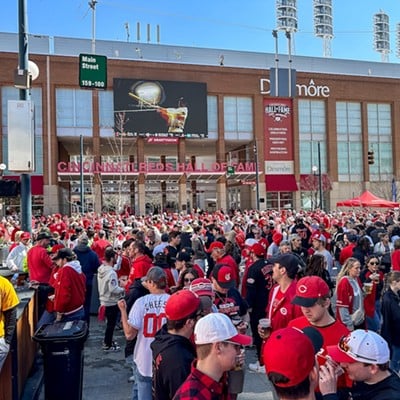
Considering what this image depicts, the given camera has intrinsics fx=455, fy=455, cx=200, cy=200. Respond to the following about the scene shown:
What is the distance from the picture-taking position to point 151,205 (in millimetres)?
48219

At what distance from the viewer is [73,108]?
→ 42.6 m

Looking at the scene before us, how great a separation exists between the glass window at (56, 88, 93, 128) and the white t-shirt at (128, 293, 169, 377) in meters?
40.6

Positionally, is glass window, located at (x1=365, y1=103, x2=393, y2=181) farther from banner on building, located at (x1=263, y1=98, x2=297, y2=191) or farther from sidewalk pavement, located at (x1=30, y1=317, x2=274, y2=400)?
sidewalk pavement, located at (x1=30, y1=317, x2=274, y2=400)

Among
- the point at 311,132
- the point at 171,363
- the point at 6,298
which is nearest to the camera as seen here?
the point at 171,363

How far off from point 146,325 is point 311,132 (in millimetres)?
47503

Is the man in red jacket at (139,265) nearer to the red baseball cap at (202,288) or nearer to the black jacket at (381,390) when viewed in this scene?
the red baseball cap at (202,288)

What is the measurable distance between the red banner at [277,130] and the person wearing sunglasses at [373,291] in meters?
41.1

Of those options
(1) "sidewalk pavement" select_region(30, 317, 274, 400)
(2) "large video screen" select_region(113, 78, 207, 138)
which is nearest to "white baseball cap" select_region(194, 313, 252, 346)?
(1) "sidewalk pavement" select_region(30, 317, 274, 400)

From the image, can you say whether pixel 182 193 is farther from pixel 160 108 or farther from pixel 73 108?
pixel 73 108

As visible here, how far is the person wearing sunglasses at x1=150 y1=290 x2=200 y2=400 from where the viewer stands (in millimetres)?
2934

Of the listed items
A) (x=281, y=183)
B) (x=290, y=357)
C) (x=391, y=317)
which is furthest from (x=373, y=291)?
(x=281, y=183)

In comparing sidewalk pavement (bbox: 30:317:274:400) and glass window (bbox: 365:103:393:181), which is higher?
glass window (bbox: 365:103:393:181)

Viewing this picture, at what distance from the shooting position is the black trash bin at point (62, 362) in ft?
16.4

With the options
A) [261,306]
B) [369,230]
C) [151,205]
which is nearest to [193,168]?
[151,205]
